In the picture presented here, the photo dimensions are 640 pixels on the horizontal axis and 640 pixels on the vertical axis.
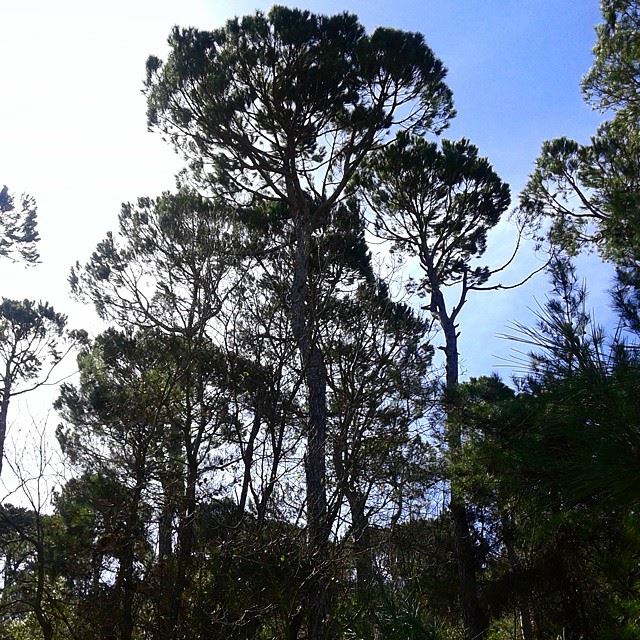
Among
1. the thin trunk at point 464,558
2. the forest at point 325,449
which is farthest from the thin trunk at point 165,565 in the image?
the thin trunk at point 464,558

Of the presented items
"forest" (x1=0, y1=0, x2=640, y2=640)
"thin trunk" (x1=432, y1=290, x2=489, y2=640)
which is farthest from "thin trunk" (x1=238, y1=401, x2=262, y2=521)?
"thin trunk" (x1=432, y1=290, x2=489, y2=640)

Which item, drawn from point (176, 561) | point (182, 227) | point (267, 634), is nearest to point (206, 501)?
point (176, 561)

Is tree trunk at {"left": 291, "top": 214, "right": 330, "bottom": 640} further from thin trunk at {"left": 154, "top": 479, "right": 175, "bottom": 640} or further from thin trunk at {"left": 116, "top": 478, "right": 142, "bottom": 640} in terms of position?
thin trunk at {"left": 116, "top": 478, "right": 142, "bottom": 640}

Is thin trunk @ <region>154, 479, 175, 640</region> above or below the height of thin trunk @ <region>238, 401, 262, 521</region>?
below

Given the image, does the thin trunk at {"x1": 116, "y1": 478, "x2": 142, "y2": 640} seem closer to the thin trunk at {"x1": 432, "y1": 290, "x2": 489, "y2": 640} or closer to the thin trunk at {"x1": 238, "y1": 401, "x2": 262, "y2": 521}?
the thin trunk at {"x1": 238, "y1": 401, "x2": 262, "y2": 521}

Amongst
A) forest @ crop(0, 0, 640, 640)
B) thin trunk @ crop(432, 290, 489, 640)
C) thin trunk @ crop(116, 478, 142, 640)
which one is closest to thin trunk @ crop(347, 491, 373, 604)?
forest @ crop(0, 0, 640, 640)

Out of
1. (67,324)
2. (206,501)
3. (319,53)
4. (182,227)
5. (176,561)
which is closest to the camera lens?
(176,561)

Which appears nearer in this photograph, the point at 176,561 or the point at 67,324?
the point at 176,561

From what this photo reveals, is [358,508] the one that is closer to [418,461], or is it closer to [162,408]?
[418,461]

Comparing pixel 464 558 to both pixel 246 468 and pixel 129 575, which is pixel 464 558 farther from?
pixel 129 575

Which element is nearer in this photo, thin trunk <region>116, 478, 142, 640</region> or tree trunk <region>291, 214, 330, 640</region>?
tree trunk <region>291, 214, 330, 640</region>

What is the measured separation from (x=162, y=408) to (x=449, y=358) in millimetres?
5586

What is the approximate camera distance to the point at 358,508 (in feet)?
15.2

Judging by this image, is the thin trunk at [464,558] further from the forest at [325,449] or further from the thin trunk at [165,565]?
the thin trunk at [165,565]
